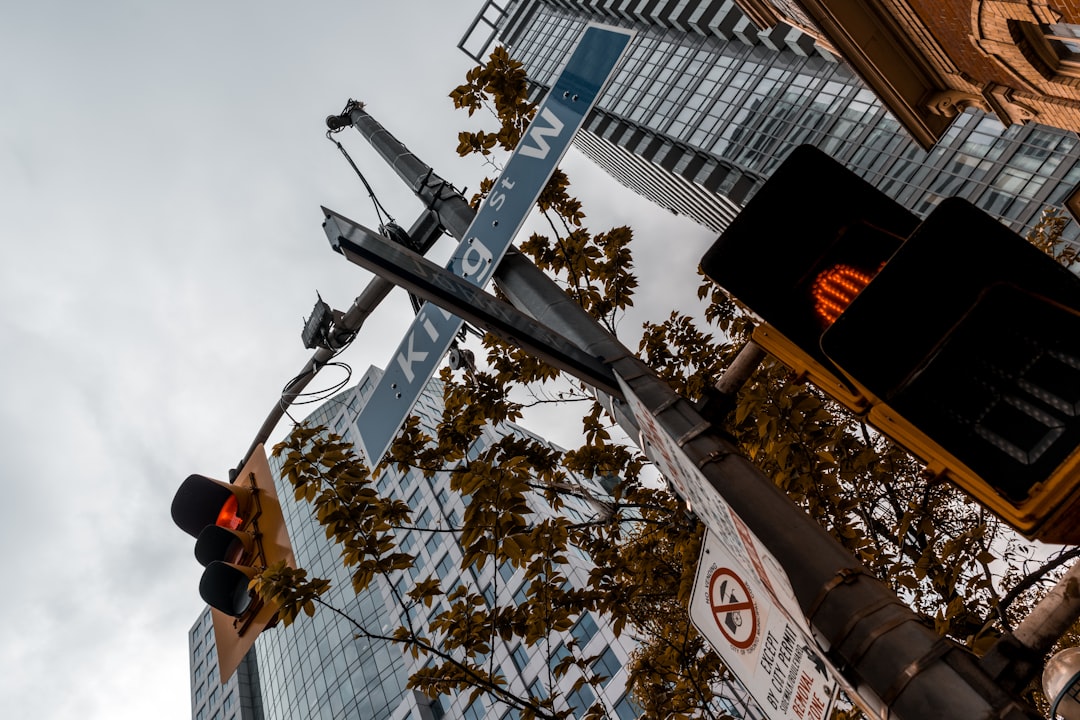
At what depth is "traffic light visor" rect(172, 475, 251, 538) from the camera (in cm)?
456

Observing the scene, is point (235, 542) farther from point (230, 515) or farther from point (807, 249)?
point (807, 249)

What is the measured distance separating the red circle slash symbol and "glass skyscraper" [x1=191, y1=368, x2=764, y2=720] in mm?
32210

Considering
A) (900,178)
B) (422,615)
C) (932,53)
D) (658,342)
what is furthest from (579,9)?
(658,342)

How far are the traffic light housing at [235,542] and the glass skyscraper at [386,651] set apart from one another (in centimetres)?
2914

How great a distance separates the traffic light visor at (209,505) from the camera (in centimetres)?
456

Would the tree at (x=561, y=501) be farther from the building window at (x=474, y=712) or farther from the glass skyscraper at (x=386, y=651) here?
the building window at (x=474, y=712)

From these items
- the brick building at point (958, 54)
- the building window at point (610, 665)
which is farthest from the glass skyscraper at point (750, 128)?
the building window at point (610, 665)

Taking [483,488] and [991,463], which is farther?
[483,488]

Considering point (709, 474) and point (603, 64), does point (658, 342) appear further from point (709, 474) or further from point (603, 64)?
point (709, 474)

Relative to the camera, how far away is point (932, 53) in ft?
37.4

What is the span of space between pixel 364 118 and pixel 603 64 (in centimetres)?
273

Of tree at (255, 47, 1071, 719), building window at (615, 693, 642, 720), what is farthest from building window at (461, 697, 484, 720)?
tree at (255, 47, 1071, 719)

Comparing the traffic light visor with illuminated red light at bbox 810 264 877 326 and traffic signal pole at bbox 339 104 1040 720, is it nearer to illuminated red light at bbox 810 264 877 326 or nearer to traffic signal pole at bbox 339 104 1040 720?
traffic signal pole at bbox 339 104 1040 720

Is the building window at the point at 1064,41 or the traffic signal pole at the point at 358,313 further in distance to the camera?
the building window at the point at 1064,41
